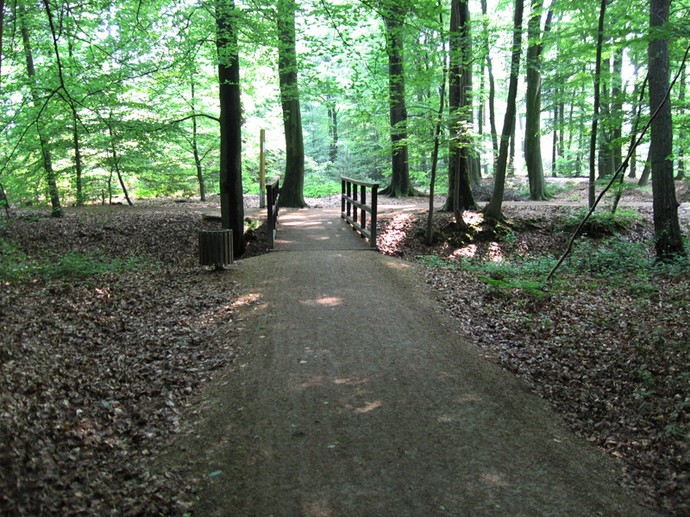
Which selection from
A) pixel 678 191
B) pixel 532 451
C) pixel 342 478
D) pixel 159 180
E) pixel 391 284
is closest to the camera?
pixel 342 478

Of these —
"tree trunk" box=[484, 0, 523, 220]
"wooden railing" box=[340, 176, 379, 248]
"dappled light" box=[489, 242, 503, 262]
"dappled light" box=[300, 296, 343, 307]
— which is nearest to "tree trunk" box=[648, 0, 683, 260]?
"tree trunk" box=[484, 0, 523, 220]

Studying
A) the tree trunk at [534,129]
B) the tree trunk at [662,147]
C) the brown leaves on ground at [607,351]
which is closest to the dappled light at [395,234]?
the brown leaves on ground at [607,351]

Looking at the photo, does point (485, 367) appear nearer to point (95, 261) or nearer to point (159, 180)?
point (95, 261)

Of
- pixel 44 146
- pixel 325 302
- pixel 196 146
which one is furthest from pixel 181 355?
pixel 196 146

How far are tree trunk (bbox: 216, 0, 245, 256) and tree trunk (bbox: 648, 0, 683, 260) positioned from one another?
798cm

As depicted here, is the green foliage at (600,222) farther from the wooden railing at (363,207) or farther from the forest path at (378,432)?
the forest path at (378,432)

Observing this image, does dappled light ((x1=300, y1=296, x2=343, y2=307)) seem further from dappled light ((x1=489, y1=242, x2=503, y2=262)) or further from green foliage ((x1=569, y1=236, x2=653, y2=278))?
dappled light ((x1=489, y1=242, x2=503, y2=262))

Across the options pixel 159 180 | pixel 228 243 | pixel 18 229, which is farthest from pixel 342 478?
pixel 159 180

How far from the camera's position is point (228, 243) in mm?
8906

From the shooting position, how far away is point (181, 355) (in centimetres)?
552

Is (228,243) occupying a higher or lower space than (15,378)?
higher

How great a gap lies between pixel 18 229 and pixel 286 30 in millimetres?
8512

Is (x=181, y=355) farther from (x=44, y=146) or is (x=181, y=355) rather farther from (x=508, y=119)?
(x=508, y=119)

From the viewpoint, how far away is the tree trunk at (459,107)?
417 inches
